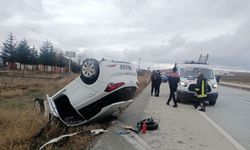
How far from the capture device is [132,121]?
977 cm

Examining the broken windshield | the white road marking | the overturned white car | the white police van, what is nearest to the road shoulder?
the white road marking

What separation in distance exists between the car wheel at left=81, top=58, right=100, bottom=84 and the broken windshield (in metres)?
10.4

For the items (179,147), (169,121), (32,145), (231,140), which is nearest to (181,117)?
(169,121)

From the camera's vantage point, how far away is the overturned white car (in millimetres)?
7953

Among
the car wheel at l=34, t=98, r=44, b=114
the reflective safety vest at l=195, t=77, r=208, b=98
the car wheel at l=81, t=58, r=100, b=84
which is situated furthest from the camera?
the reflective safety vest at l=195, t=77, r=208, b=98

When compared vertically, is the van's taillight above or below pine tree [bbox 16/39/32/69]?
below

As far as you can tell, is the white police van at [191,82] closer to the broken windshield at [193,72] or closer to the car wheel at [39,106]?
the broken windshield at [193,72]

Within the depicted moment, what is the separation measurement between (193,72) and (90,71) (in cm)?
1104

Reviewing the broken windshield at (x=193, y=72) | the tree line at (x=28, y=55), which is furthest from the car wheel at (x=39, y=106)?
the tree line at (x=28, y=55)

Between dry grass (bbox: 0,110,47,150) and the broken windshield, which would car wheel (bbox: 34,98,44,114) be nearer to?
dry grass (bbox: 0,110,47,150)

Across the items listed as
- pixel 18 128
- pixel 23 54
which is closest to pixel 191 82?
pixel 18 128

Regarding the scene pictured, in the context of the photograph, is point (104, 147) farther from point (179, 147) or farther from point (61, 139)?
point (179, 147)

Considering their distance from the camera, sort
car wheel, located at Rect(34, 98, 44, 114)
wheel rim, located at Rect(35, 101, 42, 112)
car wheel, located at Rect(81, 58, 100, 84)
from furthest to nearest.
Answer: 1. wheel rim, located at Rect(35, 101, 42, 112)
2. car wheel, located at Rect(34, 98, 44, 114)
3. car wheel, located at Rect(81, 58, 100, 84)

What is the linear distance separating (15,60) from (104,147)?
3374 inches
